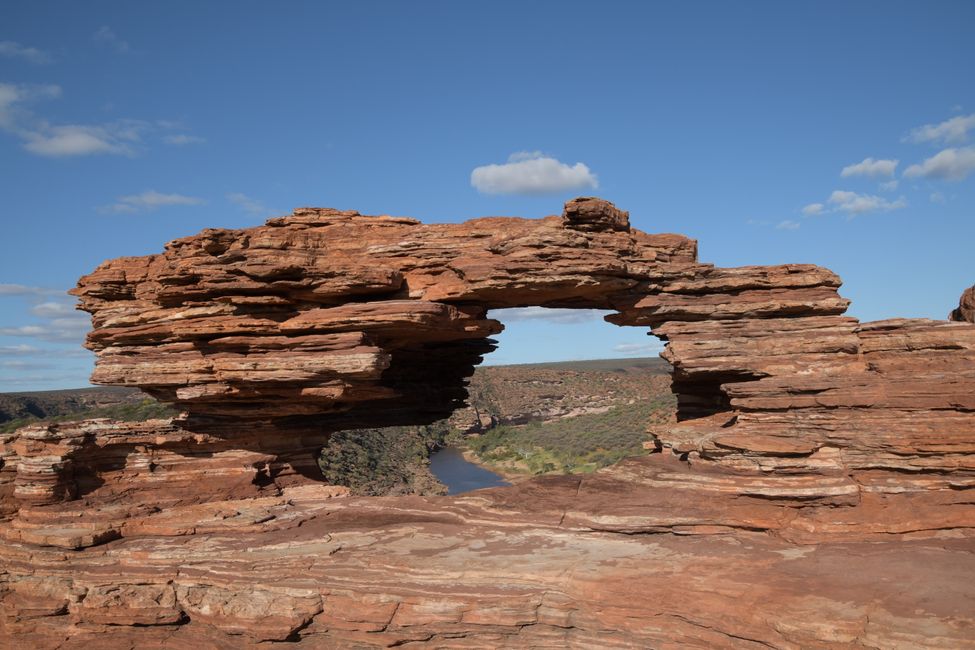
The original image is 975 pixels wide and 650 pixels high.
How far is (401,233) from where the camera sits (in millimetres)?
17328

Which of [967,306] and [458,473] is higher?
[967,306]

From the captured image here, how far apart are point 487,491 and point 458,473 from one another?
111 ft

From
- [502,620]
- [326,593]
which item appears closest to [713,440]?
[502,620]

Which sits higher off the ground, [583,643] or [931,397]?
[931,397]

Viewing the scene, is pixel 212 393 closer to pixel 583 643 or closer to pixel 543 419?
pixel 583 643

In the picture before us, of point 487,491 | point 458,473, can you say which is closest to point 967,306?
point 487,491

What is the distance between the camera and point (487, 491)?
1650 centimetres

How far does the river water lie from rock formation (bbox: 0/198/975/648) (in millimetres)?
23956

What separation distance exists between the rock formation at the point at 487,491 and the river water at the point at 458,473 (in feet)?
78.6

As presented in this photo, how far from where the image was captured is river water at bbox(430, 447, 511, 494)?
43.6 metres

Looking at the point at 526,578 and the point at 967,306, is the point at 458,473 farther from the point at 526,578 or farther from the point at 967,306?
the point at 526,578

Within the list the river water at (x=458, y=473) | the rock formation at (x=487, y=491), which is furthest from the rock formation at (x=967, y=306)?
the river water at (x=458, y=473)

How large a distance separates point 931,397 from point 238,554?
51.2 ft

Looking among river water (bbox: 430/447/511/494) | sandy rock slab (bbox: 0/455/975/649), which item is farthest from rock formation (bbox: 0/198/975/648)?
river water (bbox: 430/447/511/494)
